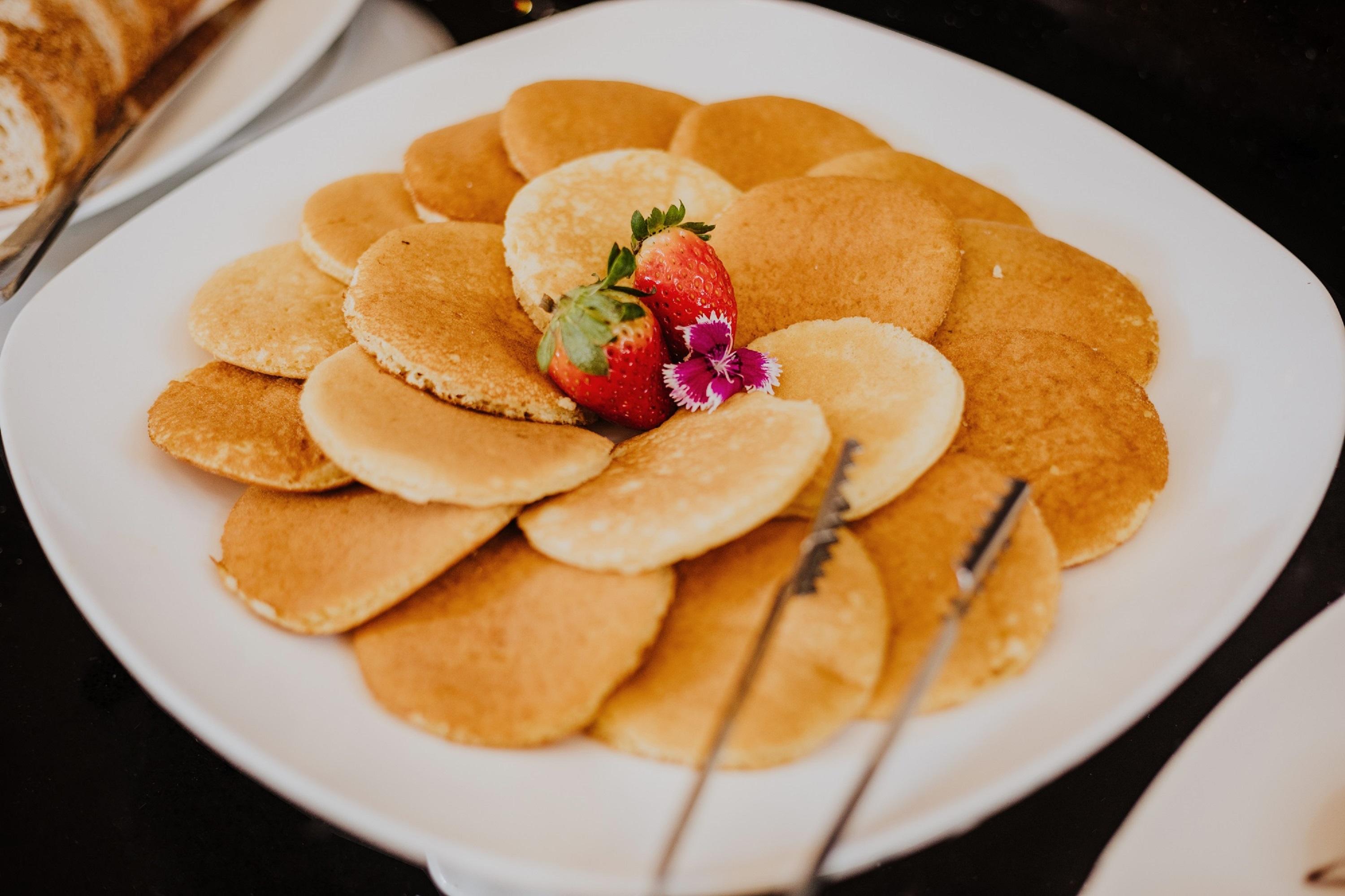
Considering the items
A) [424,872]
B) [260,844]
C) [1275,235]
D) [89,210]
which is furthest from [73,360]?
[1275,235]

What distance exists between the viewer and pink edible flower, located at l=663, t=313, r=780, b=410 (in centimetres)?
121

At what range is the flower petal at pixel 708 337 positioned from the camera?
1.21 metres

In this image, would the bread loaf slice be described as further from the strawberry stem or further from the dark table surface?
the strawberry stem

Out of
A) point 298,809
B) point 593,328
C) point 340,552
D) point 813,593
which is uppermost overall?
point 593,328

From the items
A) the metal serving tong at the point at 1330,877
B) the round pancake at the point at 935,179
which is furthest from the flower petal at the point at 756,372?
the metal serving tong at the point at 1330,877

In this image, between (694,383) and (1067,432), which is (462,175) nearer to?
(694,383)

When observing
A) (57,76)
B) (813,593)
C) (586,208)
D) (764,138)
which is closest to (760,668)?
(813,593)

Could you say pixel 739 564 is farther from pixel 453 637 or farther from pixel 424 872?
pixel 424 872

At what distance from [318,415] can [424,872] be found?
0.53m

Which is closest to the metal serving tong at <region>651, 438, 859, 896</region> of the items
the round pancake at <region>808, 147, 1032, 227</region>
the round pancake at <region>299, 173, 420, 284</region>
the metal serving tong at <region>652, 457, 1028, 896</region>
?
the metal serving tong at <region>652, 457, 1028, 896</region>

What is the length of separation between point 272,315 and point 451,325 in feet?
1.00

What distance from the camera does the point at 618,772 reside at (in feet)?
3.05

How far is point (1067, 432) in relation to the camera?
3.94 feet

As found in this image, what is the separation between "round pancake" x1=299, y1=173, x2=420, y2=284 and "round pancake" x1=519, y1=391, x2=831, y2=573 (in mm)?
576
